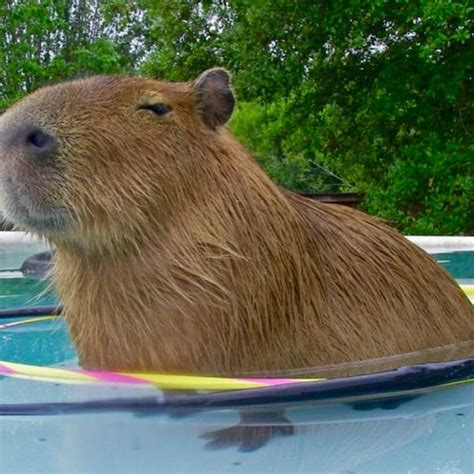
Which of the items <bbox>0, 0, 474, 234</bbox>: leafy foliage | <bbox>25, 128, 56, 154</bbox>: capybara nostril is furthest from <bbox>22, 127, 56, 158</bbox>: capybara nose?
<bbox>0, 0, 474, 234</bbox>: leafy foliage

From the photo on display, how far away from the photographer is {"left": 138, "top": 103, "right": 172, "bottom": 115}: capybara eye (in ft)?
6.07

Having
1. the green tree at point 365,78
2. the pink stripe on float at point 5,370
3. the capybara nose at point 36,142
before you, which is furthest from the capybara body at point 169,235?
the green tree at point 365,78

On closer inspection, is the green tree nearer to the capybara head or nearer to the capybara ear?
the capybara ear

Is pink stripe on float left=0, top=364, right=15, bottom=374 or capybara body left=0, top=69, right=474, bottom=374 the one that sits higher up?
capybara body left=0, top=69, right=474, bottom=374

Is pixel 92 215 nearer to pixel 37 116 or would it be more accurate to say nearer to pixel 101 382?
pixel 37 116

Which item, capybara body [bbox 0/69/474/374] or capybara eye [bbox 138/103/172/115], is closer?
capybara body [bbox 0/69/474/374]

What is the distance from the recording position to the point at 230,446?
161cm

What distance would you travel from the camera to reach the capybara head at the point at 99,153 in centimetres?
169

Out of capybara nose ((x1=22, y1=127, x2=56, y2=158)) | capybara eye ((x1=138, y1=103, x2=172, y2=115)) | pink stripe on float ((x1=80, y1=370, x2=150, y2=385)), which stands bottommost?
pink stripe on float ((x1=80, y1=370, x2=150, y2=385))

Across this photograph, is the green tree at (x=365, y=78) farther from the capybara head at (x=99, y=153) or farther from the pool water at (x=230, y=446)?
the pool water at (x=230, y=446)

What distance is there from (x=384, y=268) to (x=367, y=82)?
23.7 ft

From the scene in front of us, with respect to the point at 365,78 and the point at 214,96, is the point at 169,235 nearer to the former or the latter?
the point at 214,96

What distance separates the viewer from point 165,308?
70.8 inches

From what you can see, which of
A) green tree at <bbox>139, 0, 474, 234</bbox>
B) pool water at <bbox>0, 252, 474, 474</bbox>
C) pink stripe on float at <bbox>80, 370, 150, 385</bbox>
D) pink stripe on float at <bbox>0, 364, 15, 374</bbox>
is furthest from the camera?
green tree at <bbox>139, 0, 474, 234</bbox>
